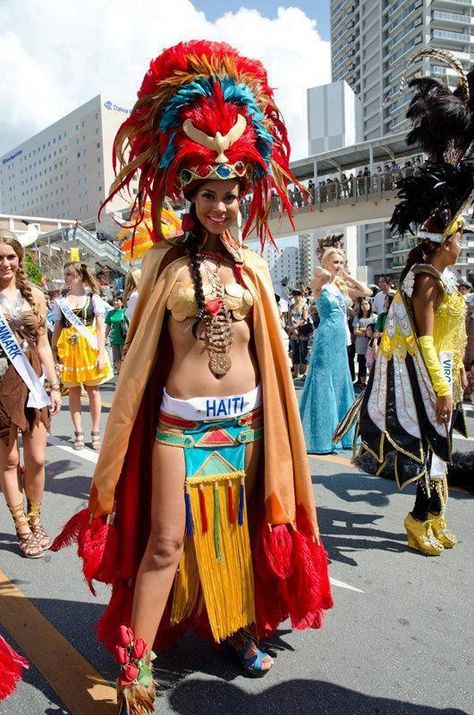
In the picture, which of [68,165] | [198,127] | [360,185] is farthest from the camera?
[68,165]

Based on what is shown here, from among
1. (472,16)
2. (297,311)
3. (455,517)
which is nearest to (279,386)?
(455,517)

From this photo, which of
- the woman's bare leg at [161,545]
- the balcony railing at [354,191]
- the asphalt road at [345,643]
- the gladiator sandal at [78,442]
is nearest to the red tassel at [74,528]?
the woman's bare leg at [161,545]

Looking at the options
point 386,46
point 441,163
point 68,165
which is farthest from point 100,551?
point 68,165

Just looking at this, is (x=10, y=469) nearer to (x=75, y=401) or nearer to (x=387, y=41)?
(x=75, y=401)

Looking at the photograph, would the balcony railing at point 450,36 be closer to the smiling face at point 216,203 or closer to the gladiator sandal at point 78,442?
the gladiator sandal at point 78,442

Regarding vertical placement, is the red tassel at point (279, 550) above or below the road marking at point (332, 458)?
above

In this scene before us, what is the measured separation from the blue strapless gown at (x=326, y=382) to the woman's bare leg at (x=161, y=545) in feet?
10.9

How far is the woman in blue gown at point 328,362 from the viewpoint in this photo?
511 centimetres

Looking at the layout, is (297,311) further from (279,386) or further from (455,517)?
(279,386)

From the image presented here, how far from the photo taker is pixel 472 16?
2938 inches

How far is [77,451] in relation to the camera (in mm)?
5484

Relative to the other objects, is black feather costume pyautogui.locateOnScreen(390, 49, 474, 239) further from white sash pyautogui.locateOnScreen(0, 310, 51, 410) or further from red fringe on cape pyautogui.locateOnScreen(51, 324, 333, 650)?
white sash pyautogui.locateOnScreen(0, 310, 51, 410)

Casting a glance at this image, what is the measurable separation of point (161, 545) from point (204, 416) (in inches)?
18.8

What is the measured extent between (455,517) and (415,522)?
65cm
